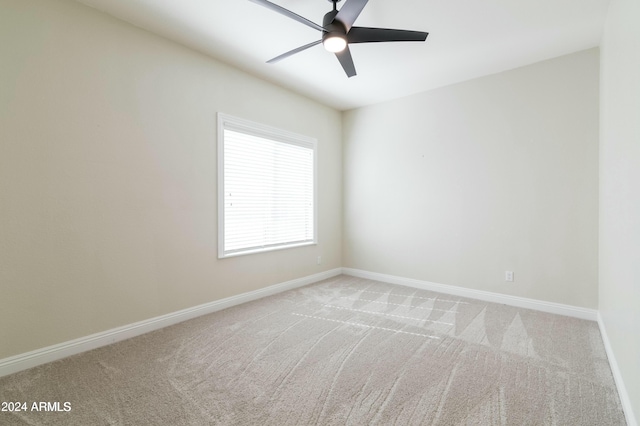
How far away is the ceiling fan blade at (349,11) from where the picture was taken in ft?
6.12

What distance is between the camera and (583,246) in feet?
10.3

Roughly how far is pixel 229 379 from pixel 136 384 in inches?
23.9

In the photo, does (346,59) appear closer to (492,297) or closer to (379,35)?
(379,35)

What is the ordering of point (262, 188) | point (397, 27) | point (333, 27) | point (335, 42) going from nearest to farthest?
point (333, 27) < point (335, 42) < point (397, 27) < point (262, 188)

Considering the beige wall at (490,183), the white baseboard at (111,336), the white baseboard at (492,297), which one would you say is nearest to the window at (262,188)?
the white baseboard at (111,336)

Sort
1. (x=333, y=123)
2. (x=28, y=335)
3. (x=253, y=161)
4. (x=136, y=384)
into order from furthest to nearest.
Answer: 1. (x=333, y=123)
2. (x=253, y=161)
3. (x=28, y=335)
4. (x=136, y=384)

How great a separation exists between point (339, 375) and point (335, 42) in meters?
2.43

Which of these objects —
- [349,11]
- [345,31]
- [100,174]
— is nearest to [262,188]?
[100,174]

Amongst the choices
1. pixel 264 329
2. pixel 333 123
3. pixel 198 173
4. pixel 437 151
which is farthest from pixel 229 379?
pixel 333 123

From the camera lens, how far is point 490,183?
3.71 metres

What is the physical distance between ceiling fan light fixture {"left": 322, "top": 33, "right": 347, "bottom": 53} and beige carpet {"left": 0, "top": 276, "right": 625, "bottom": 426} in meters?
2.42

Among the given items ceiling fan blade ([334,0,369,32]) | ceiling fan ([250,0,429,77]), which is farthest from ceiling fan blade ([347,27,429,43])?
ceiling fan blade ([334,0,369,32])

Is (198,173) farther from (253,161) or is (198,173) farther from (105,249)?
(105,249)

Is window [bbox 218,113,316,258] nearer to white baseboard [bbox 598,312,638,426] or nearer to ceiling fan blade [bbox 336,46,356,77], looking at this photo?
ceiling fan blade [bbox 336,46,356,77]
